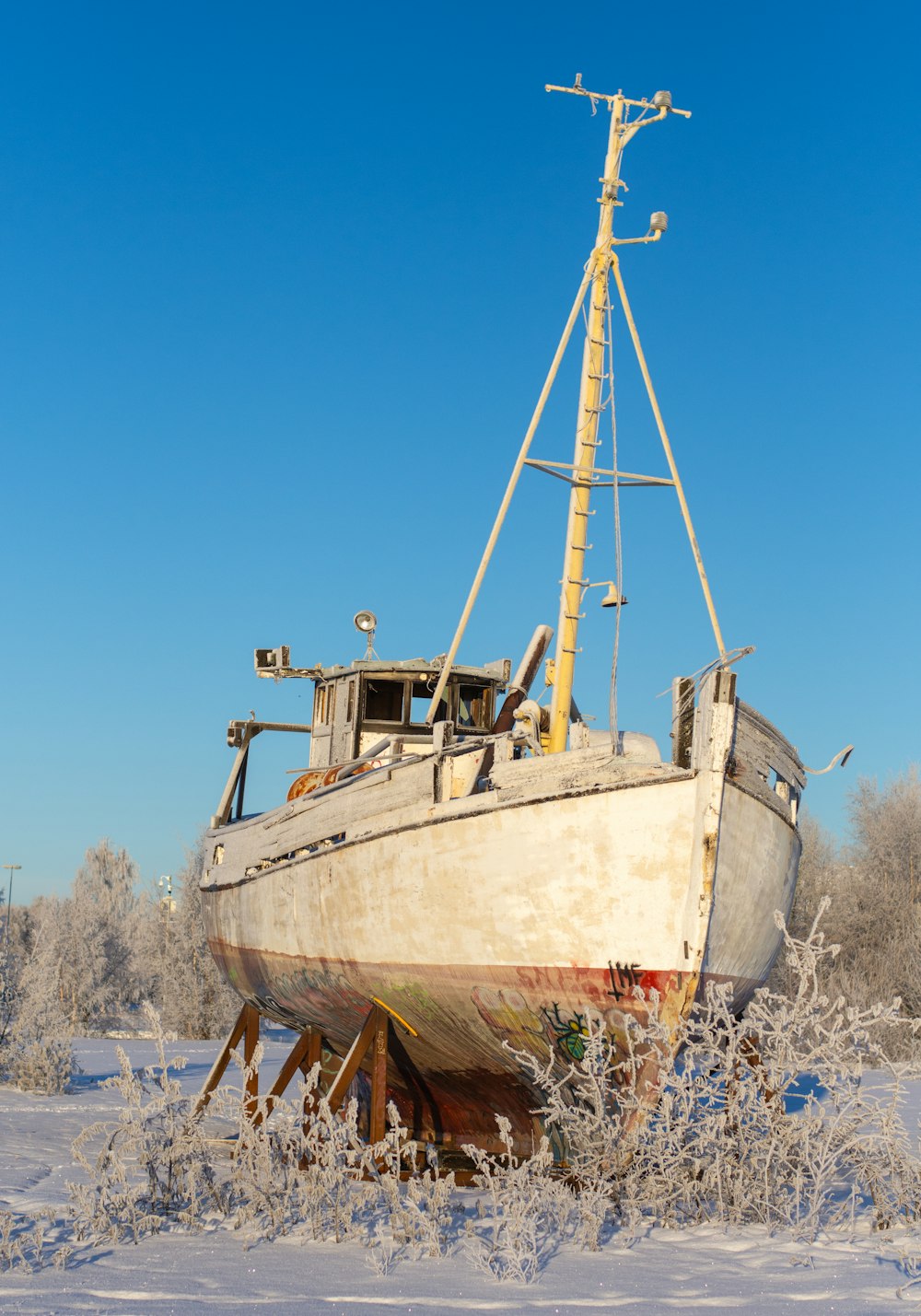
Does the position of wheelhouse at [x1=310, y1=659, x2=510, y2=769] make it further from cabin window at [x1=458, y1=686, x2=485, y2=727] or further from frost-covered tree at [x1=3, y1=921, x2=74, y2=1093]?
frost-covered tree at [x1=3, y1=921, x2=74, y2=1093]

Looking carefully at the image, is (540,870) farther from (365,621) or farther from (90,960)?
(90,960)

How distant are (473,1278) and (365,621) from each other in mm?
9291

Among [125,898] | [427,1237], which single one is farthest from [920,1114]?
[125,898]

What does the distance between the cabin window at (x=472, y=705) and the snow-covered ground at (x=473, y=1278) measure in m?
6.77

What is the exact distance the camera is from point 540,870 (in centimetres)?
746

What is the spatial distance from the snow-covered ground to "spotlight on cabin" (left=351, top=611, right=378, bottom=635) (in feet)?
26.7

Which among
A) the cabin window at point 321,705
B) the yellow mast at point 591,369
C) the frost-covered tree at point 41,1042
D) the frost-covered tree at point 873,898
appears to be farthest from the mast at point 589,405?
the frost-covered tree at point 873,898

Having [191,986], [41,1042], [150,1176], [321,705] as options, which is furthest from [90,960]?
[150,1176]

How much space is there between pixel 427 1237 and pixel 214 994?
870 inches

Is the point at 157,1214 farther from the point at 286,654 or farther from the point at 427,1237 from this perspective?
the point at 286,654

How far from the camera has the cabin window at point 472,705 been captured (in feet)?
41.6

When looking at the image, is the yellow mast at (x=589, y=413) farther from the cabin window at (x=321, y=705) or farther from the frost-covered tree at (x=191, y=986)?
the frost-covered tree at (x=191, y=986)

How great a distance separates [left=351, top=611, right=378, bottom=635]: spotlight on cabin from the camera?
1397cm

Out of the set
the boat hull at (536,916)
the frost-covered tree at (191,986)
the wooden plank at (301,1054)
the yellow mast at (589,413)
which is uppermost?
the yellow mast at (589,413)
